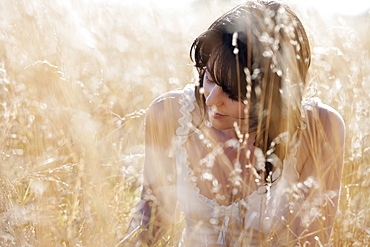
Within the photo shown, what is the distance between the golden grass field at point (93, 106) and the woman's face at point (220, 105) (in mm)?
204

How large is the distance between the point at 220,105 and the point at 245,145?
0.16m

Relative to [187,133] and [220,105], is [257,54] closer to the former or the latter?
[220,105]

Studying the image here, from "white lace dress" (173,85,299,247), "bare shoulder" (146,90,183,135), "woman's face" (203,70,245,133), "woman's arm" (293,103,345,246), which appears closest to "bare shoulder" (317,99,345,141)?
"woman's arm" (293,103,345,246)

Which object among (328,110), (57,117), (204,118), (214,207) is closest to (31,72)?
(57,117)

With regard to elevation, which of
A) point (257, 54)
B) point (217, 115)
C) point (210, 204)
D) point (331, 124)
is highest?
point (257, 54)

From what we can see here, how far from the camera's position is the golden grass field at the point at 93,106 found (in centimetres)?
120

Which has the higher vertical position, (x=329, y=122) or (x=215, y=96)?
(x=215, y=96)

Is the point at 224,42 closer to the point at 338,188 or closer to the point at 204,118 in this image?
the point at 204,118

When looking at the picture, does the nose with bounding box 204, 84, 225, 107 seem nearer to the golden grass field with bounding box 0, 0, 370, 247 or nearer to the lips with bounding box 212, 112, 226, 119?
the lips with bounding box 212, 112, 226, 119

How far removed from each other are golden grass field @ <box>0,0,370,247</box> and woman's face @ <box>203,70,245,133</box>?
204 millimetres

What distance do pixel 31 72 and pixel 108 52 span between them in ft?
3.06

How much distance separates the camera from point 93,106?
6.60 ft

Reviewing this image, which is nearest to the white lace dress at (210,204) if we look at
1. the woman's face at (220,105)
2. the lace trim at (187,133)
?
the lace trim at (187,133)

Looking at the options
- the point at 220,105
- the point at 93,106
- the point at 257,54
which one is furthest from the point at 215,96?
the point at 93,106
